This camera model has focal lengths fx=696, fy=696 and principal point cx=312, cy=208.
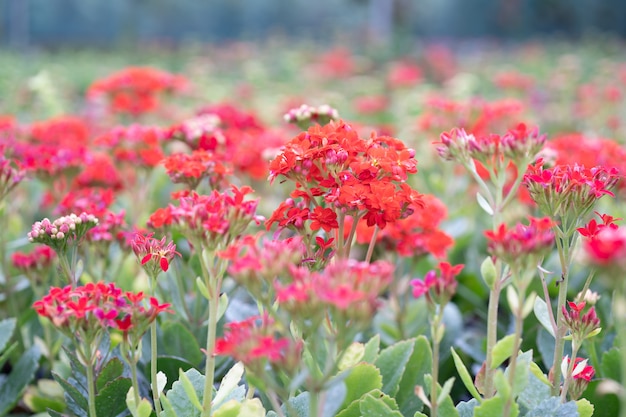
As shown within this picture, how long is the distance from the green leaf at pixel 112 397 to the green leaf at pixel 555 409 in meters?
0.87

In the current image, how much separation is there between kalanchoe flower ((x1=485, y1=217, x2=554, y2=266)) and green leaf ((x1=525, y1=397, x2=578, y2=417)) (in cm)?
35

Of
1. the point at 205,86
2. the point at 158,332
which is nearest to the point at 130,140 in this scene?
the point at 158,332

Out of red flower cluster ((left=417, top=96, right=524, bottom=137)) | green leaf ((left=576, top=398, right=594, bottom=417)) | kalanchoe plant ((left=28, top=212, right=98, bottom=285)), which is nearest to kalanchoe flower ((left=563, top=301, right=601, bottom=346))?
green leaf ((left=576, top=398, right=594, bottom=417))

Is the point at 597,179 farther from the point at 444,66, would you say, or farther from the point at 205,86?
the point at 444,66

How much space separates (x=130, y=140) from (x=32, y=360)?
3.10ft

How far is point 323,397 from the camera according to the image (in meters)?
1.16

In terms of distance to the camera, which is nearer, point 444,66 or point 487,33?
point 444,66

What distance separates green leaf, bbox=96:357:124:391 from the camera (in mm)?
1590

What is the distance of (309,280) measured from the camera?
3.54 ft

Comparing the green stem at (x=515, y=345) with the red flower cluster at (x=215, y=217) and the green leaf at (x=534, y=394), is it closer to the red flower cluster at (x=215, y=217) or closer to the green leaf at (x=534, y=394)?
the green leaf at (x=534, y=394)

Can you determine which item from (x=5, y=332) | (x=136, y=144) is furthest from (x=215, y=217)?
(x=136, y=144)

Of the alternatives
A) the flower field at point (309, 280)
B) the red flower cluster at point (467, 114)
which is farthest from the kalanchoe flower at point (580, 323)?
the red flower cluster at point (467, 114)

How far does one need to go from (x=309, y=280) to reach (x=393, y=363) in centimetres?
69

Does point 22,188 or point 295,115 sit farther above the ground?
point 295,115
